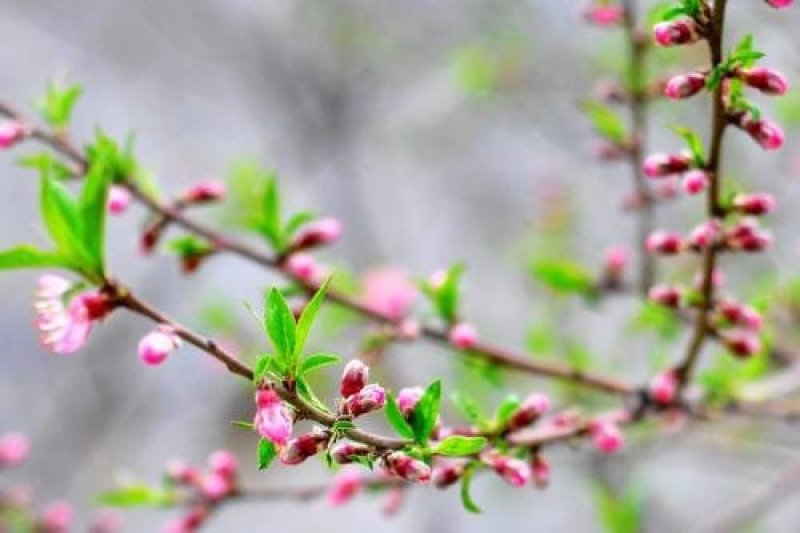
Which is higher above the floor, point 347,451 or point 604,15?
point 604,15

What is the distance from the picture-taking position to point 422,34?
16.1 feet

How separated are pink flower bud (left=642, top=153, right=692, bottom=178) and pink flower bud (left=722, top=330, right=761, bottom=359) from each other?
327 mm

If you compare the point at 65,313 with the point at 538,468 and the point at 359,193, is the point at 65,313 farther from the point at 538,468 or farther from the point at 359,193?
the point at 359,193

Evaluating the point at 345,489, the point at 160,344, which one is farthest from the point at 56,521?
the point at 160,344

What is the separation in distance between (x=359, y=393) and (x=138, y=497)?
26.0 inches

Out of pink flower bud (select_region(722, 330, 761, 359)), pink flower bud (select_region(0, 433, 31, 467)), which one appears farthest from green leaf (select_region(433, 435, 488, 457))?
pink flower bud (select_region(0, 433, 31, 467))

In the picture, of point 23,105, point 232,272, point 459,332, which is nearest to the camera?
point 459,332

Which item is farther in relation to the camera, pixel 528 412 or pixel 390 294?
pixel 390 294

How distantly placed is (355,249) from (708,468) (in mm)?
1838

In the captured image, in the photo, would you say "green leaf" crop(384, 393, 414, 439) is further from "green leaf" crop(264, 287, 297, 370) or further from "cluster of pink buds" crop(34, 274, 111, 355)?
"cluster of pink buds" crop(34, 274, 111, 355)

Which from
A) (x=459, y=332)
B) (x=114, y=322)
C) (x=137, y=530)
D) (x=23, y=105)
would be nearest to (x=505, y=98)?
(x=459, y=332)

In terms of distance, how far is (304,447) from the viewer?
0.79 m

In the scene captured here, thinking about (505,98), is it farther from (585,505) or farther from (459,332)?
(459,332)

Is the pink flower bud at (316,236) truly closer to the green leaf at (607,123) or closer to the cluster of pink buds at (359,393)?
the green leaf at (607,123)
